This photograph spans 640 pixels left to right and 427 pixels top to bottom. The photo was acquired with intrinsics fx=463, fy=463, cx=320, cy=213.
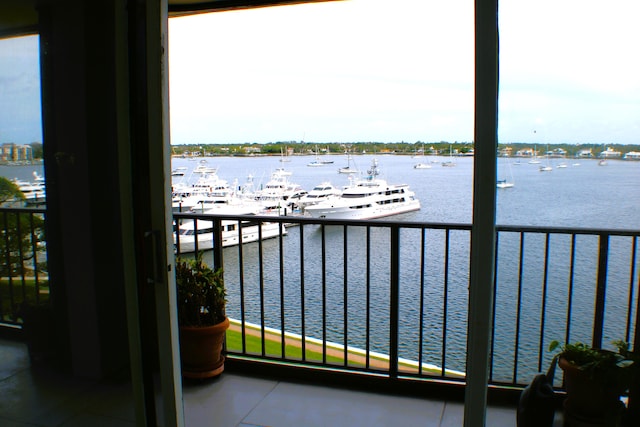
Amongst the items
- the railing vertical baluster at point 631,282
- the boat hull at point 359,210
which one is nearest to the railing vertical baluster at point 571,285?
the railing vertical baluster at point 631,282

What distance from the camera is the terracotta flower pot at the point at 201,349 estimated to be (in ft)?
9.32

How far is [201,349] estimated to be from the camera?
9.43ft

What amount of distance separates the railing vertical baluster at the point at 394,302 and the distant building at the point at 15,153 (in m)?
1.84

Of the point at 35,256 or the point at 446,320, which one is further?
the point at 446,320

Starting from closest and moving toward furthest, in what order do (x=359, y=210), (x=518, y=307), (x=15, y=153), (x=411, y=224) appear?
(x=15, y=153)
(x=518, y=307)
(x=411, y=224)
(x=359, y=210)

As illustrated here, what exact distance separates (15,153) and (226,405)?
172 cm

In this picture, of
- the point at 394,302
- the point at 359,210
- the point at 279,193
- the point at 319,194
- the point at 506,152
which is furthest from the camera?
the point at 279,193

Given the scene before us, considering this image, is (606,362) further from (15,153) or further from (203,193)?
(203,193)

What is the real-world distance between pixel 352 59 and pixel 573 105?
434 inches

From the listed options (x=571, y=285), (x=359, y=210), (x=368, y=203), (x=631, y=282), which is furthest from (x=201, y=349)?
(x=368, y=203)

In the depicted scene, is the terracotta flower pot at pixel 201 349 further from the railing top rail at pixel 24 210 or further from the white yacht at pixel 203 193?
the white yacht at pixel 203 193

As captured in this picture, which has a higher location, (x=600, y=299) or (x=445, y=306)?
(x=600, y=299)

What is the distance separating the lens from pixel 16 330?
1.91m

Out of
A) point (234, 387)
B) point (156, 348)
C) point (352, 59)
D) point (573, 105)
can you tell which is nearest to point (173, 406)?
point (156, 348)
